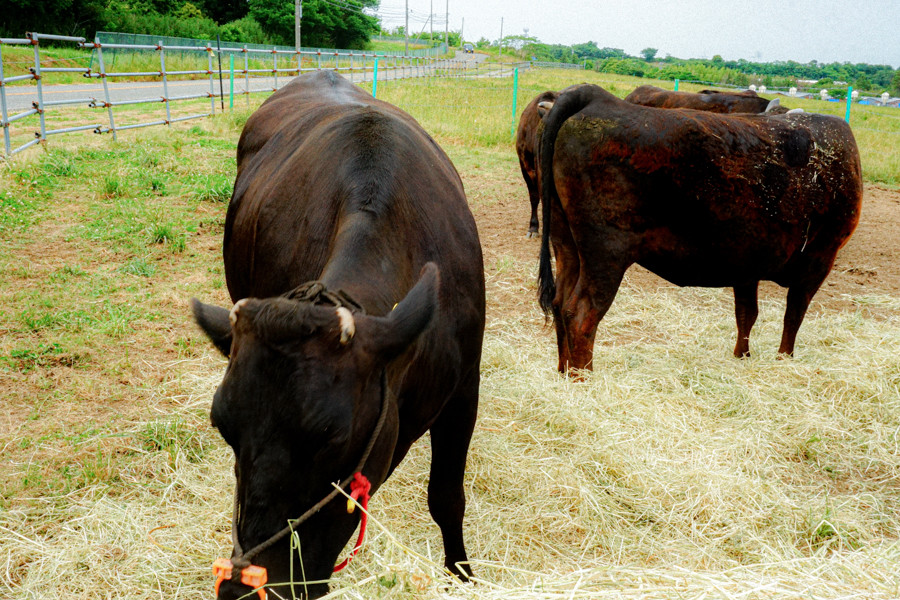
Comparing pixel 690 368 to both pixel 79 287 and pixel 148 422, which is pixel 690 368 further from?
pixel 79 287

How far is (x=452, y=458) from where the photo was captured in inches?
104

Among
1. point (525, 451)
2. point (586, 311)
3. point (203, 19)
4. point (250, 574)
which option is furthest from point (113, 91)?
point (203, 19)

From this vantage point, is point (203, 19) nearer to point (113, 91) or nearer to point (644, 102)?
point (113, 91)

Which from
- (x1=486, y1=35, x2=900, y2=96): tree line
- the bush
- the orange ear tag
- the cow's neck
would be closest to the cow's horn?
the cow's neck

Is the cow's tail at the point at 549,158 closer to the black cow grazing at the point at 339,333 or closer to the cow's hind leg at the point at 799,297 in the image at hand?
the black cow grazing at the point at 339,333

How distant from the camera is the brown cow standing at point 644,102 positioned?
314 inches

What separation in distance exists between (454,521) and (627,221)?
2.28 metres

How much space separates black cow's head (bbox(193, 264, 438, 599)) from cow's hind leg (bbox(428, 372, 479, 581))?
0.98m

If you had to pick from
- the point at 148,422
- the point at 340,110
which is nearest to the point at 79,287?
the point at 148,422

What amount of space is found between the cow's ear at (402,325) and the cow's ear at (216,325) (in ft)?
1.27

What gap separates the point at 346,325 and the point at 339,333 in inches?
1.0

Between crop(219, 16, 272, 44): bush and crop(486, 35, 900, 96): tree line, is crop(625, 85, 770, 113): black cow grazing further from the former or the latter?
crop(219, 16, 272, 44): bush

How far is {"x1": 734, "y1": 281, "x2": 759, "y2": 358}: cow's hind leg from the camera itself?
4.92 metres

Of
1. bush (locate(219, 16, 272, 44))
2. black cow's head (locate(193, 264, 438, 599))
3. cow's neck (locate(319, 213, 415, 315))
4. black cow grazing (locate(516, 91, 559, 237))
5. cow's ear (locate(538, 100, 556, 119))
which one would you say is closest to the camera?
black cow's head (locate(193, 264, 438, 599))
